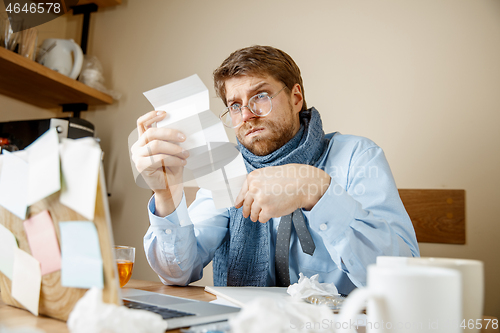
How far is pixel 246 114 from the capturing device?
3.68 ft

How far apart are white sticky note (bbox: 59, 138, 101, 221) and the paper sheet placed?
0.86 ft

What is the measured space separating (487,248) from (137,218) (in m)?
1.46

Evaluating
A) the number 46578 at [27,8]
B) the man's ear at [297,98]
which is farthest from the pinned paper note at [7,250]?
the number 46578 at [27,8]

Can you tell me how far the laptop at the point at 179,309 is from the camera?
0.39 m

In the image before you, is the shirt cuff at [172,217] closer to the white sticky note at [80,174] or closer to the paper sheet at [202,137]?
the paper sheet at [202,137]

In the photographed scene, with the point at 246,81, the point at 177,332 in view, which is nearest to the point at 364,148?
the point at 246,81

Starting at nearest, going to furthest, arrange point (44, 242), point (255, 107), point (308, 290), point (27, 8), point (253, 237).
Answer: point (44, 242) → point (308, 290) → point (253, 237) → point (255, 107) → point (27, 8)

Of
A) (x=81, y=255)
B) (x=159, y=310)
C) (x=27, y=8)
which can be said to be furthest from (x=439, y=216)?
(x=27, y=8)

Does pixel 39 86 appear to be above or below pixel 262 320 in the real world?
above

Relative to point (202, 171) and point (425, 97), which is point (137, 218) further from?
point (425, 97)

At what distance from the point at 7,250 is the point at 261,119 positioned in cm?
81

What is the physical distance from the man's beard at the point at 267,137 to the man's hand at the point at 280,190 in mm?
506

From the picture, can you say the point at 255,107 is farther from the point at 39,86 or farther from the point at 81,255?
the point at 39,86

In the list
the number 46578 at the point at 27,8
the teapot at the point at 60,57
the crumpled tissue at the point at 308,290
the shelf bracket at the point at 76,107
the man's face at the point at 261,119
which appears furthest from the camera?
the shelf bracket at the point at 76,107
